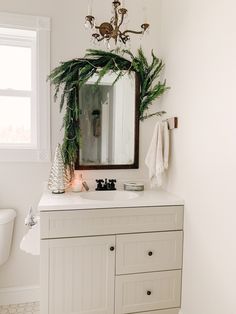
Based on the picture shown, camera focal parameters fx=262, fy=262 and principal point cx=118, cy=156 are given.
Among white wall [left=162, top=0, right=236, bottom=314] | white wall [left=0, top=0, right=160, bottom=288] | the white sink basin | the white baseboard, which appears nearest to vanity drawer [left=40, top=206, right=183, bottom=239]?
white wall [left=162, top=0, right=236, bottom=314]

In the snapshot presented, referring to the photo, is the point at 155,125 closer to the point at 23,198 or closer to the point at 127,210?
the point at 127,210

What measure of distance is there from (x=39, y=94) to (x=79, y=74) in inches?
13.8

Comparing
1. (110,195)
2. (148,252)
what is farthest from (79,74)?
(148,252)

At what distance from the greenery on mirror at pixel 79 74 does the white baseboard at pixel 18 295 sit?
1.05 m

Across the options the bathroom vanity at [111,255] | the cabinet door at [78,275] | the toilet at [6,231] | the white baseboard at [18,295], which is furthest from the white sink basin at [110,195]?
the white baseboard at [18,295]

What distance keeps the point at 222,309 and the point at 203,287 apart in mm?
192

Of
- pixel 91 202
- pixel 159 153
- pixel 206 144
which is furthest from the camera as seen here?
pixel 159 153

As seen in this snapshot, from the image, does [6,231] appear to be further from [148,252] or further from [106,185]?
[148,252]

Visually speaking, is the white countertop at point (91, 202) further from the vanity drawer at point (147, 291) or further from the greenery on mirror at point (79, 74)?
the vanity drawer at point (147, 291)

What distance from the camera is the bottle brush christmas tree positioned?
1.93m

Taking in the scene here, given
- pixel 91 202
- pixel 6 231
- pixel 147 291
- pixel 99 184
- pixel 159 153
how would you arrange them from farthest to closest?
pixel 99 184 → pixel 159 153 → pixel 6 231 → pixel 147 291 → pixel 91 202

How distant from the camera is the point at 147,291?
1.80m

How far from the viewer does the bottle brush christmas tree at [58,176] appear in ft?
6.33

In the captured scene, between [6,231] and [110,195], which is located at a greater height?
[110,195]
